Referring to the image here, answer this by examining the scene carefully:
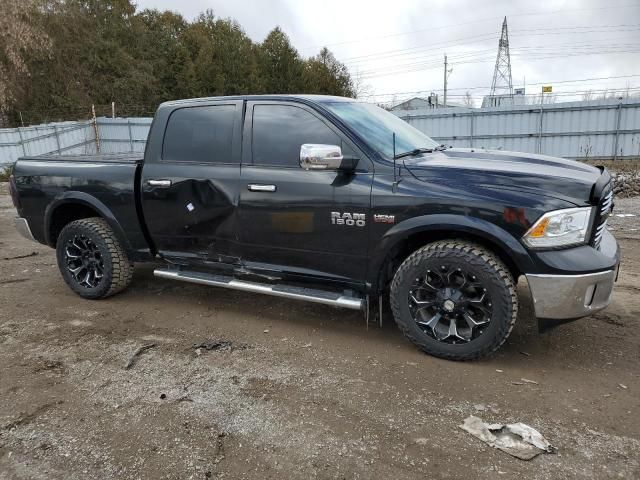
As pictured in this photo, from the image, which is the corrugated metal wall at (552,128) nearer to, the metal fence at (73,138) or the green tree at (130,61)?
the metal fence at (73,138)

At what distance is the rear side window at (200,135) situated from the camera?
13.4ft

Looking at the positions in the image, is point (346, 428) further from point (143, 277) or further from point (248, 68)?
point (248, 68)

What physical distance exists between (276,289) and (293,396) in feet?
3.32

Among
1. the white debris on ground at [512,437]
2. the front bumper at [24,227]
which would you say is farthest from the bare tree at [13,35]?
the white debris on ground at [512,437]

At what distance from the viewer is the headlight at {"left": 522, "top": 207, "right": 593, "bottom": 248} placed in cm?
299

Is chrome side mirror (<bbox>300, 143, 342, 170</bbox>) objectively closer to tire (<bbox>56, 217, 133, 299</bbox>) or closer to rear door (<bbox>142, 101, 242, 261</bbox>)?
rear door (<bbox>142, 101, 242, 261</bbox>)

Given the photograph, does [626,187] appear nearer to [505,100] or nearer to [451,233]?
[451,233]

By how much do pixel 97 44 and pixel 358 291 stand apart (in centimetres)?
3431

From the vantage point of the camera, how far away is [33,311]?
4.67 metres

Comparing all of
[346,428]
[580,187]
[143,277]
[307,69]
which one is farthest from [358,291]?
[307,69]

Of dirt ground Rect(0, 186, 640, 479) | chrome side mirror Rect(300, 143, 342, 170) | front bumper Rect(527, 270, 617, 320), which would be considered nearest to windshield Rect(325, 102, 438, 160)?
chrome side mirror Rect(300, 143, 342, 170)

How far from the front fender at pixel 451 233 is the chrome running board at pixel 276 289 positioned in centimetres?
25

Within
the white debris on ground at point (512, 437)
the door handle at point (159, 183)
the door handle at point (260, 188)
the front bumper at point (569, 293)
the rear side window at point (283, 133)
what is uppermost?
the rear side window at point (283, 133)

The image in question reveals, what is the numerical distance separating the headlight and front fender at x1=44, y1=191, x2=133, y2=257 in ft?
11.3
